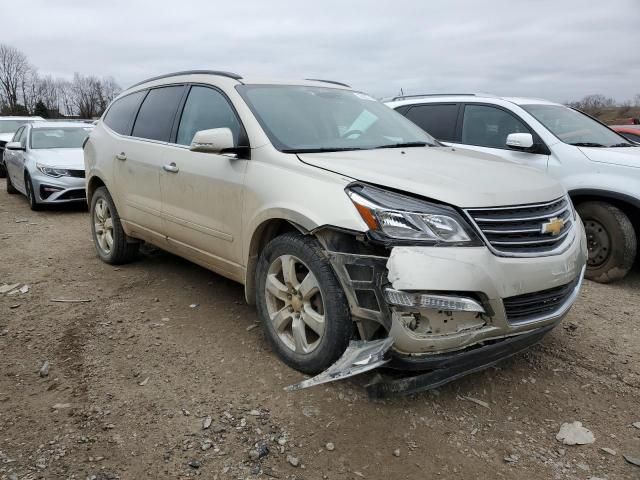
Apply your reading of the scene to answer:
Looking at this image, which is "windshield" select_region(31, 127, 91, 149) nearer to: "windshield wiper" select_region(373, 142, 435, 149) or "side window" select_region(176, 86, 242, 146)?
"side window" select_region(176, 86, 242, 146)

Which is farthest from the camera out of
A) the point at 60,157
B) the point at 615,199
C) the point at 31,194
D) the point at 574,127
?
the point at 60,157

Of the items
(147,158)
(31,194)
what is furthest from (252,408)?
(31,194)

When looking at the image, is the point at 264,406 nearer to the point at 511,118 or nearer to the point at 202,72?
the point at 202,72

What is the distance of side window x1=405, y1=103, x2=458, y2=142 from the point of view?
20.3 ft

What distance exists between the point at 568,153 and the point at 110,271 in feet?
15.3

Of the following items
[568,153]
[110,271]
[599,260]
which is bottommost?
[110,271]

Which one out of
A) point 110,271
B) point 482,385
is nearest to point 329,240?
point 482,385

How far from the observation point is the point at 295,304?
3002 mm

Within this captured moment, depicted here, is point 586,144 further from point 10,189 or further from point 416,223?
point 10,189

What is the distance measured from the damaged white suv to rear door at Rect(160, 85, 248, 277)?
13 mm

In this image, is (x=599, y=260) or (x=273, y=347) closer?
(x=273, y=347)

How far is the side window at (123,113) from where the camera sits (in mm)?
4879

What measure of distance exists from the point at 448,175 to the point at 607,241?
9.35ft

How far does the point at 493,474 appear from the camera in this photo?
91.5 inches
